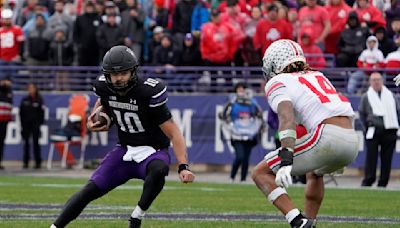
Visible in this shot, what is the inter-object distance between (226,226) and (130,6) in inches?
512

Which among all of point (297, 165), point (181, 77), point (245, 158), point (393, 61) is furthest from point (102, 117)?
point (181, 77)

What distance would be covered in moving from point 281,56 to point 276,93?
0.41 metres

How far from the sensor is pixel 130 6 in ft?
77.4

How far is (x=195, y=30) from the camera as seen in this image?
23000 millimetres

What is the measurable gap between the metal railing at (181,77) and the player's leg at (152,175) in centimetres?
1221

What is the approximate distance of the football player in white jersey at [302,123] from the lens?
8.77m

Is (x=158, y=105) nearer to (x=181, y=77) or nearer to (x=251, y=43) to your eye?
(x=251, y=43)

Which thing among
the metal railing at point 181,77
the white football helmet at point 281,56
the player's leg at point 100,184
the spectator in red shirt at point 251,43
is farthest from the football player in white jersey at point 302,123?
the spectator in red shirt at point 251,43

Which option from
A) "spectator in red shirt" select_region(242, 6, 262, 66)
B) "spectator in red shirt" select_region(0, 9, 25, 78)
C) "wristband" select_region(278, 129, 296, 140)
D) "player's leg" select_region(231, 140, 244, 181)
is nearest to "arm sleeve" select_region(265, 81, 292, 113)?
"wristband" select_region(278, 129, 296, 140)

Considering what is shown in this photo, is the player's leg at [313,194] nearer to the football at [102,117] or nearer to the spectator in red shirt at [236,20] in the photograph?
the football at [102,117]

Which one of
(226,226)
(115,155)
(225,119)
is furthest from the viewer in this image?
(225,119)

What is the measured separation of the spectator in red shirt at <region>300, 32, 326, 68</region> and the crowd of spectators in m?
0.02

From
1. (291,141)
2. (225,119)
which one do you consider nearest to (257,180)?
(291,141)

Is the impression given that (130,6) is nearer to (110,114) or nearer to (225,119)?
(225,119)
